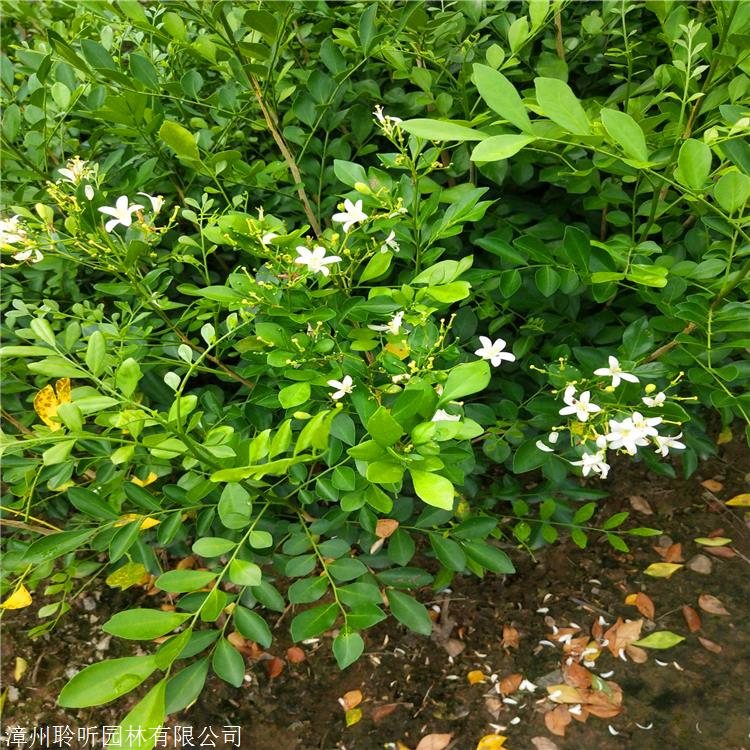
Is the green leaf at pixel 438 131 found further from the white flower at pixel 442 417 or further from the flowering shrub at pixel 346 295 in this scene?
the white flower at pixel 442 417

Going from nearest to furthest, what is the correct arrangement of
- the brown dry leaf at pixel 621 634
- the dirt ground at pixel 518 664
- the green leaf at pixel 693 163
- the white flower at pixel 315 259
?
the green leaf at pixel 693 163 → the white flower at pixel 315 259 → the dirt ground at pixel 518 664 → the brown dry leaf at pixel 621 634

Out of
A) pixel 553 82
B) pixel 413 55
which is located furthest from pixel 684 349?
pixel 413 55

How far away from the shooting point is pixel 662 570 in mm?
1662

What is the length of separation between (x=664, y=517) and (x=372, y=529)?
3.32ft

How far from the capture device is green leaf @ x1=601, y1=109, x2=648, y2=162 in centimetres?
73

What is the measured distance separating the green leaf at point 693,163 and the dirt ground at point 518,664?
3.87 feet

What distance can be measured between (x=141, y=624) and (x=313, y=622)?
289 mm

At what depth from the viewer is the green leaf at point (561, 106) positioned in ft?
2.29

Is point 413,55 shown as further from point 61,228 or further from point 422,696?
point 422,696

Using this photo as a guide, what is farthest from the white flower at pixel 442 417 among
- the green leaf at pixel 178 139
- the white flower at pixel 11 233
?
the white flower at pixel 11 233

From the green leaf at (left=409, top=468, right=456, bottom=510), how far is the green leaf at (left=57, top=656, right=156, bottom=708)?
1.30ft

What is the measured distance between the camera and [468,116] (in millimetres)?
1214

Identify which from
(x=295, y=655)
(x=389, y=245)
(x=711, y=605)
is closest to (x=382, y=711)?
(x=295, y=655)

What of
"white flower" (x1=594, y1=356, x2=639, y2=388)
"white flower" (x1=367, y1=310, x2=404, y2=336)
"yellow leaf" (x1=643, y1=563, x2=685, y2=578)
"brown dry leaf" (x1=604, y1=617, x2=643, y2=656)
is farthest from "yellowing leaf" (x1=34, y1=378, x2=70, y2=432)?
"yellow leaf" (x1=643, y1=563, x2=685, y2=578)
